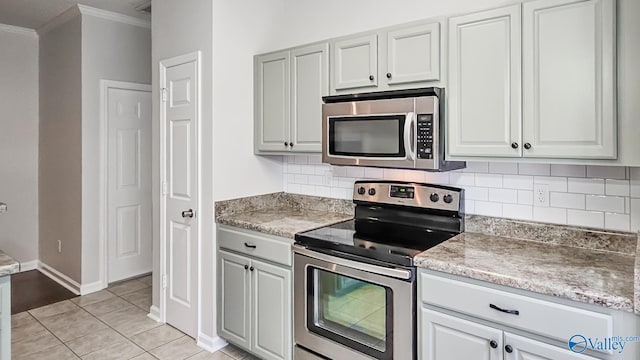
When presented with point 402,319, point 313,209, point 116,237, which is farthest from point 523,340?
point 116,237

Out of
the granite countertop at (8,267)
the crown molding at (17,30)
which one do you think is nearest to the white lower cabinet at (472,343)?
the granite countertop at (8,267)

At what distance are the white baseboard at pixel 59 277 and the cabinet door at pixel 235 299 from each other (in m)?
2.05

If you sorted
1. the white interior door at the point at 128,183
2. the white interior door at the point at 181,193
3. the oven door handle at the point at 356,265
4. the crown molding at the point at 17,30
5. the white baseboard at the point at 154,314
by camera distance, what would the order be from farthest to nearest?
1. the crown molding at the point at 17,30
2. the white interior door at the point at 128,183
3. the white baseboard at the point at 154,314
4. the white interior door at the point at 181,193
5. the oven door handle at the point at 356,265

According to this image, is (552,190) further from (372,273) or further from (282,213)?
(282,213)

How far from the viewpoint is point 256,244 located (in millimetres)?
2580

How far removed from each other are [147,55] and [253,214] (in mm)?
2478

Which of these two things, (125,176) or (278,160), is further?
(125,176)

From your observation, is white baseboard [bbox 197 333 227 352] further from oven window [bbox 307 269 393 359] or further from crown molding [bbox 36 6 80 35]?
crown molding [bbox 36 6 80 35]

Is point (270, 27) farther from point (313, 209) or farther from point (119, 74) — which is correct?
point (119, 74)

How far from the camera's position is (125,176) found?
428 cm

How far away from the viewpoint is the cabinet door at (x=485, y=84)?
1.92m

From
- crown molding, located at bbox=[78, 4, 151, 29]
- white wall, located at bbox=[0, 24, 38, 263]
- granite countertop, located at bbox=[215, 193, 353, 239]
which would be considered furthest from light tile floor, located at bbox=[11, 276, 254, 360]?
crown molding, located at bbox=[78, 4, 151, 29]

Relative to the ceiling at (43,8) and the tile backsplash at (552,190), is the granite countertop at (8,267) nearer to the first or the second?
the tile backsplash at (552,190)

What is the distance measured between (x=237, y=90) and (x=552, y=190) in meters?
2.05
